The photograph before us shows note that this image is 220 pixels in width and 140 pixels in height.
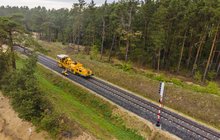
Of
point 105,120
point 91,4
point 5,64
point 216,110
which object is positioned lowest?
point 105,120

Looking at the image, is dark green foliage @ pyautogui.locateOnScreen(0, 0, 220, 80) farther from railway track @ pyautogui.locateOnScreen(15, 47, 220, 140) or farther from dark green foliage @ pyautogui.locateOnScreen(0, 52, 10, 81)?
dark green foliage @ pyautogui.locateOnScreen(0, 52, 10, 81)

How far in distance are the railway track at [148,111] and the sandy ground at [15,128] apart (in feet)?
33.4

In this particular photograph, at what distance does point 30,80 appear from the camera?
24.2m

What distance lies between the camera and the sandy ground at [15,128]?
2302cm

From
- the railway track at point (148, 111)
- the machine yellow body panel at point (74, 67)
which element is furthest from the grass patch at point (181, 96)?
the machine yellow body panel at point (74, 67)

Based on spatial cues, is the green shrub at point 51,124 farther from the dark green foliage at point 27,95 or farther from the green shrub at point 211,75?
the green shrub at point 211,75

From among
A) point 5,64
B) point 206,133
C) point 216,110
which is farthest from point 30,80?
point 216,110

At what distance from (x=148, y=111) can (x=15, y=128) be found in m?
13.8

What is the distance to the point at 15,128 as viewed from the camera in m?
24.4

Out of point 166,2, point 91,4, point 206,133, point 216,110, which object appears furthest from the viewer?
point 91,4

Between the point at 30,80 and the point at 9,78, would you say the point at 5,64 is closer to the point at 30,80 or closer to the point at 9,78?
the point at 9,78

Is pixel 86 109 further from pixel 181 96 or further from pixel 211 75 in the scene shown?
pixel 211 75

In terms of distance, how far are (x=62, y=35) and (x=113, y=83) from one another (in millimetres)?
60765

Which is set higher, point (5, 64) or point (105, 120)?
point (5, 64)
